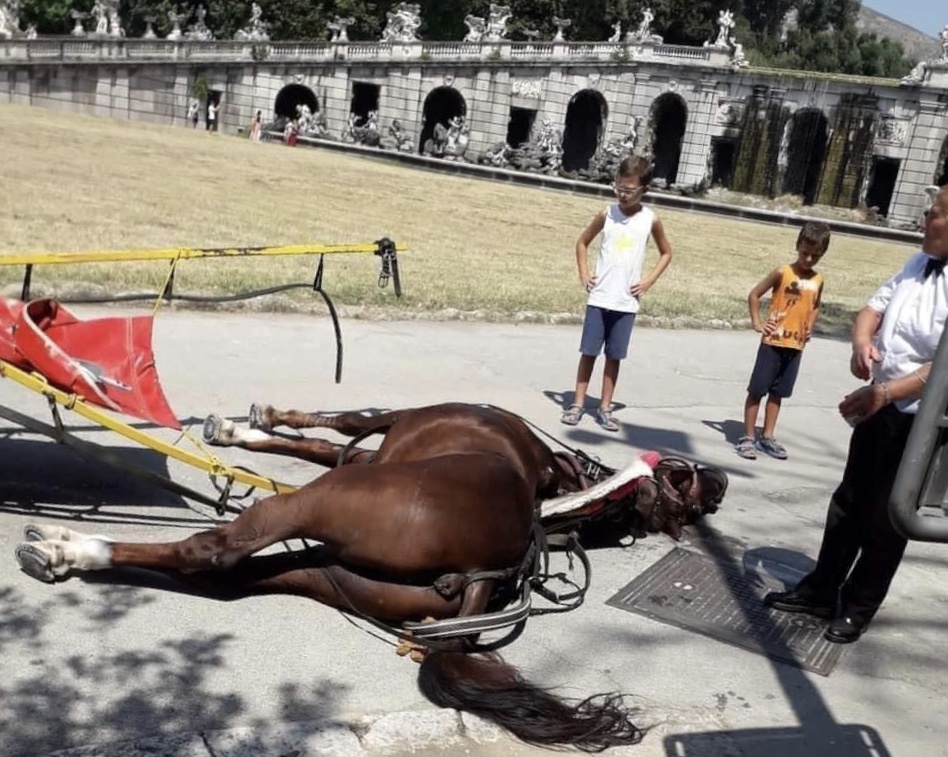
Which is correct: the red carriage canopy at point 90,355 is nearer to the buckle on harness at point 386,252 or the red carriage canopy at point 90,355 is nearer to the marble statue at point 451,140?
the buckle on harness at point 386,252

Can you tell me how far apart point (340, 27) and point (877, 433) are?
56882 mm

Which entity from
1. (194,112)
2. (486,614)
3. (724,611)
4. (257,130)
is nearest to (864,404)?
(724,611)

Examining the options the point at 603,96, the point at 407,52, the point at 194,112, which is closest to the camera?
the point at 194,112

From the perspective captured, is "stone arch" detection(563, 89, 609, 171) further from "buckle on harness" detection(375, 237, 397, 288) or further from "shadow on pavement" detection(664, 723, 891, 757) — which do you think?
"shadow on pavement" detection(664, 723, 891, 757)

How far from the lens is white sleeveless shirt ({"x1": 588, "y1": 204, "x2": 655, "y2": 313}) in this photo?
26.2 feet

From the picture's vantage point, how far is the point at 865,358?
479 cm

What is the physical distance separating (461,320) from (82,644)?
7.78 m

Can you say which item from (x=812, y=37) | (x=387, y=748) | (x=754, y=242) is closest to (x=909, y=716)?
(x=387, y=748)

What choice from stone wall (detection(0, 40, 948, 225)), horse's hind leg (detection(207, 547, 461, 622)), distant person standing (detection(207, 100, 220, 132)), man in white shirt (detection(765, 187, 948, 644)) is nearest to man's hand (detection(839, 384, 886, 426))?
man in white shirt (detection(765, 187, 948, 644))

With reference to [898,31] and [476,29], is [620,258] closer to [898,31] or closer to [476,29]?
[476,29]

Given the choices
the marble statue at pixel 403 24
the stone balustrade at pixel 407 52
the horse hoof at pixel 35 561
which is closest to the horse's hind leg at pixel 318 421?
the horse hoof at pixel 35 561

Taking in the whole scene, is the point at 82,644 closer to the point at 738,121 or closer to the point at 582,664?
the point at 582,664

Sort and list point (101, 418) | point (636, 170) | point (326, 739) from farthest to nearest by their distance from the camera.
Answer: point (636, 170) < point (101, 418) < point (326, 739)

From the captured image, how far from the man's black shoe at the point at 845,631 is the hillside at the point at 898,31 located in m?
113
